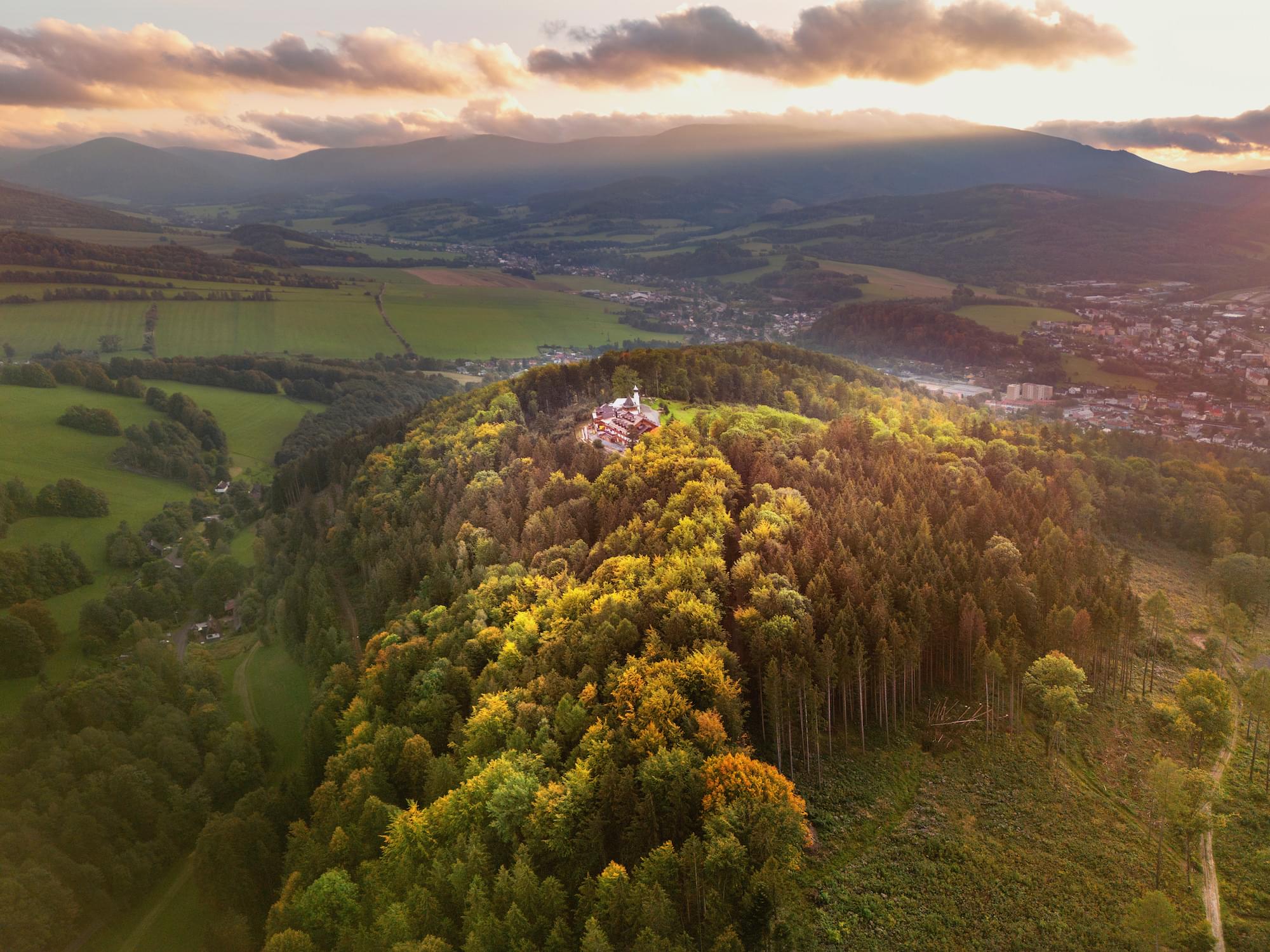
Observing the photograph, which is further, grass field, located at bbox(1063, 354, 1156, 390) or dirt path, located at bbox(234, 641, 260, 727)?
grass field, located at bbox(1063, 354, 1156, 390)

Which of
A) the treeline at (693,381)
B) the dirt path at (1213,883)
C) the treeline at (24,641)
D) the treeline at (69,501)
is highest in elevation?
the treeline at (693,381)

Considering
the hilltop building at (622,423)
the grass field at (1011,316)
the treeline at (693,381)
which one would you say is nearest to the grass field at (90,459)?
the hilltop building at (622,423)

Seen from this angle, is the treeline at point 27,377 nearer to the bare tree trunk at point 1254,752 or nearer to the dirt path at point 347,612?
the dirt path at point 347,612

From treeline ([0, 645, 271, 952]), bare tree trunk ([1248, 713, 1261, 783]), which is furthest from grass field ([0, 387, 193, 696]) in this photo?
bare tree trunk ([1248, 713, 1261, 783])

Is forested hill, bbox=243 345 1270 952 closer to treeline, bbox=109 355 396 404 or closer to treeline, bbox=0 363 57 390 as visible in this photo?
treeline, bbox=109 355 396 404

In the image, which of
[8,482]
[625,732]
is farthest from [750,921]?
[8,482]

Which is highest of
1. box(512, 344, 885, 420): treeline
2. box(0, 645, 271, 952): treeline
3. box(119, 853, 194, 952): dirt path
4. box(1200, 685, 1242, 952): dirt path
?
box(512, 344, 885, 420): treeline

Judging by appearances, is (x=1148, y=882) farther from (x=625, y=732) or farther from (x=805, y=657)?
(x=625, y=732)

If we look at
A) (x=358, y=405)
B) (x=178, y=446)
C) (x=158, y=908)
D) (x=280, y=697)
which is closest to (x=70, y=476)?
(x=178, y=446)
